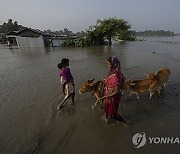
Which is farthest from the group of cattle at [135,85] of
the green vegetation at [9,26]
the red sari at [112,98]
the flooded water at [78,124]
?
the green vegetation at [9,26]

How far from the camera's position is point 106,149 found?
4.30 metres

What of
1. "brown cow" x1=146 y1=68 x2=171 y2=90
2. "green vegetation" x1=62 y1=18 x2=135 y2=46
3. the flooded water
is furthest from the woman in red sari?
"green vegetation" x1=62 y1=18 x2=135 y2=46

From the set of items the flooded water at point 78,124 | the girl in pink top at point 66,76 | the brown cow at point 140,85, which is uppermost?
the girl in pink top at point 66,76

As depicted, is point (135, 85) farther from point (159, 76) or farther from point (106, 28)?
→ point (106, 28)

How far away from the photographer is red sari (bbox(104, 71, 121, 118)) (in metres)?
4.24

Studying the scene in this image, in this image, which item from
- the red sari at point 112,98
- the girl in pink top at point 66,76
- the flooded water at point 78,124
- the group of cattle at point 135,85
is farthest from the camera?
the group of cattle at point 135,85

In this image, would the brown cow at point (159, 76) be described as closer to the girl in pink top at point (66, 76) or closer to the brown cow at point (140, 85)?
the brown cow at point (140, 85)

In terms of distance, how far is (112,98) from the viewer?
452 cm

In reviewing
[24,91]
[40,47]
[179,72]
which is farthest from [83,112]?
[40,47]

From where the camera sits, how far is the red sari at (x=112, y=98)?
13.9 feet

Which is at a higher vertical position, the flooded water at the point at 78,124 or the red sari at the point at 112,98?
the red sari at the point at 112,98

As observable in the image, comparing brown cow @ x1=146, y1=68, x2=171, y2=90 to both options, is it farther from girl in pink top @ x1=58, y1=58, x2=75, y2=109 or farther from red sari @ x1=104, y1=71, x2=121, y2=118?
girl in pink top @ x1=58, y1=58, x2=75, y2=109

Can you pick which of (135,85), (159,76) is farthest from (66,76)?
(159,76)

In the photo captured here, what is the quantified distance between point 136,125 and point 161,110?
1.49 metres
